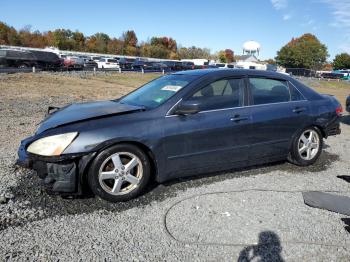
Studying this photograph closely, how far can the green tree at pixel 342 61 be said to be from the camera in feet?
318

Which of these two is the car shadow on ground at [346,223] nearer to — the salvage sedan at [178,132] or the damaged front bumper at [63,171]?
the salvage sedan at [178,132]

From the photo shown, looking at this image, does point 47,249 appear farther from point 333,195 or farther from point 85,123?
point 333,195

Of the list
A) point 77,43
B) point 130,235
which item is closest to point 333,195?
point 130,235

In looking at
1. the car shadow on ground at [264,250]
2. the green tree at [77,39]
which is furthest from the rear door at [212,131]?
the green tree at [77,39]

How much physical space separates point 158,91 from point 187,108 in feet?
2.56

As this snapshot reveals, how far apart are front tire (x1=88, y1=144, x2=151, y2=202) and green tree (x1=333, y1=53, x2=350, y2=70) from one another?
10533cm

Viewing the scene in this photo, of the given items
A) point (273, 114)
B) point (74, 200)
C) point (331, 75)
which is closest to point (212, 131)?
point (273, 114)

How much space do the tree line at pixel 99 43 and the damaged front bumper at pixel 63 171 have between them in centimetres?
8926

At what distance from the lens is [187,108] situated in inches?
172

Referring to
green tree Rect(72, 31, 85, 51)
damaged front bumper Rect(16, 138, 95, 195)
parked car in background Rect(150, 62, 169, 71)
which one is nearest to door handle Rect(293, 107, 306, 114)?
damaged front bumper Rect(16, 138, 95, 195)

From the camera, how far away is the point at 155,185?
471cm

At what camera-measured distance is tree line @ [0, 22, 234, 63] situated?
87562 mm

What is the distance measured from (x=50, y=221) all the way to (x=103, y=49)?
103812mm

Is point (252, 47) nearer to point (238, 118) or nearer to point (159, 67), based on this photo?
point (159, 67)
